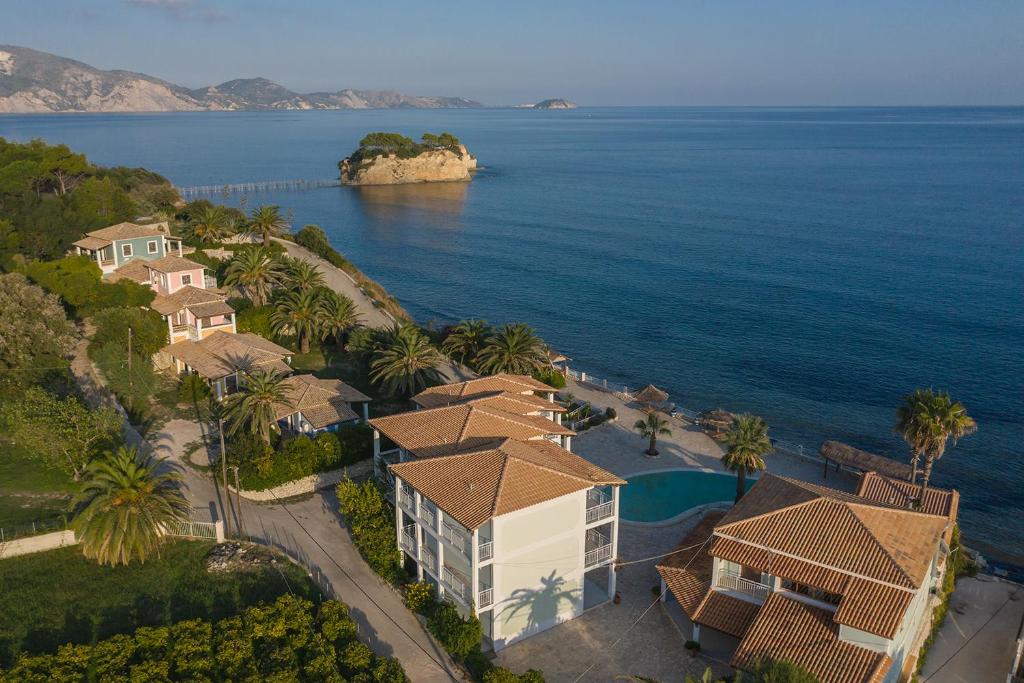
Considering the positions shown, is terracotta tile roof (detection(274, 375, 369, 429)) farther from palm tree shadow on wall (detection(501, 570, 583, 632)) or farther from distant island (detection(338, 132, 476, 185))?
distant island (detection(338, 132, 476, 185))

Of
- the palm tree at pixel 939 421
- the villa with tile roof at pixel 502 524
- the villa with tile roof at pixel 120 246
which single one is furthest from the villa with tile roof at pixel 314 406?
the palm tree at pixel 939 421

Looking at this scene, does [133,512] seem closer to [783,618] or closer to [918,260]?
[783,618]

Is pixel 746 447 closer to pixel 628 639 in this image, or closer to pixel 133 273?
pixel 628 639

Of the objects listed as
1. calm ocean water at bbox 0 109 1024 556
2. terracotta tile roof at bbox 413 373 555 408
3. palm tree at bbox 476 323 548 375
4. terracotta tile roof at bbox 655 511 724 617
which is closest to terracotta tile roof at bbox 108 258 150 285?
palm tree at bbox 476 323 548 375

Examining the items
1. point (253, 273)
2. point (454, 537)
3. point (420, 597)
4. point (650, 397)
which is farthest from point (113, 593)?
point (253, 273)

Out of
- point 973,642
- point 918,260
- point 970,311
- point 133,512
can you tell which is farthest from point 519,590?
point 918,260
